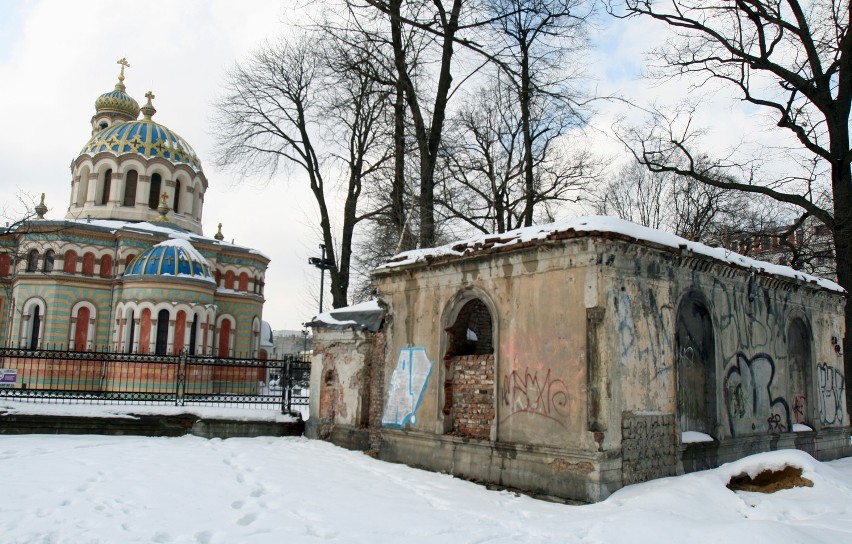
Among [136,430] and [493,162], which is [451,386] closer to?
[136,430]

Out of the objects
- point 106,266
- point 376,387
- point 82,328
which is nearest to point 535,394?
point 376,387

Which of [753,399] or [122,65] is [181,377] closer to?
[753,399]

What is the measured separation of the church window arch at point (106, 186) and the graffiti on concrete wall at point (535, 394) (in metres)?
32.9

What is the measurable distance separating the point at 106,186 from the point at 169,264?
10.4 m

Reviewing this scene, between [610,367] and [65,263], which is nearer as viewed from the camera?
[610,367]

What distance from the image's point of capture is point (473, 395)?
10375 mm

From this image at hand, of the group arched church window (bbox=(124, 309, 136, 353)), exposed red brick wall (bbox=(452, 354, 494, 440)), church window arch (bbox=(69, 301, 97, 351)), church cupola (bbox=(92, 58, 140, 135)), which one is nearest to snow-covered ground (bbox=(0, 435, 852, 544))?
exposed red brick wall (bbox=(452, 354, 494, 440))

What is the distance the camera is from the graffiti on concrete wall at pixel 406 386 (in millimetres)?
11195

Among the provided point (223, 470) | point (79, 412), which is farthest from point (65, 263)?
point (223, 470)

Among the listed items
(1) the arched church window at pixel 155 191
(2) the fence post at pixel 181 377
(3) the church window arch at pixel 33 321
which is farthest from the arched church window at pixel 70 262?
(2) the fence post at pixel 181 377

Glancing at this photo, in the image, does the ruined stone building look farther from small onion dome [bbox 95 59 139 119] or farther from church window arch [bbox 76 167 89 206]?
small onion dome [bbox 95 59 139 119]

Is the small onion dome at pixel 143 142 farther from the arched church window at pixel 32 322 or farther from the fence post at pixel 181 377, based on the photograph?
the fence post at pixel 181 377

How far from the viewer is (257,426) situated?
1426cm

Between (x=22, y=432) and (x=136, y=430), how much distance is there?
2106 millimetres
